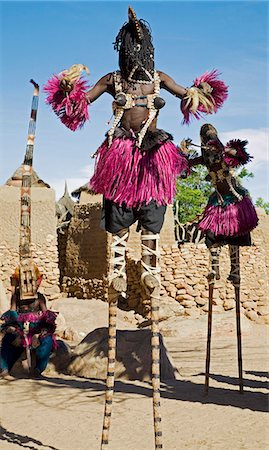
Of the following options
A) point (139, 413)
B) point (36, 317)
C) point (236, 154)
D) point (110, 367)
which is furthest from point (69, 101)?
point (36, 317)

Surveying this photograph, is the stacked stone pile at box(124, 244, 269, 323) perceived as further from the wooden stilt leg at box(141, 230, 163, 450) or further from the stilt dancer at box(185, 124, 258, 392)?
the wooden stilt leg at box(141, 230, 163, 450)

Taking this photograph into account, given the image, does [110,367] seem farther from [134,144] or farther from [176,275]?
[176,275]

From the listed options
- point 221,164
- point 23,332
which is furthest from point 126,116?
point 23,332

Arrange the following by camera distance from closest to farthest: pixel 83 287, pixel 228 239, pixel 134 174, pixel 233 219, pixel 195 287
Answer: pixel 134 174 < pixel 233 219 < pixel 228 239 < pixel 195 287 < pixel 83 287

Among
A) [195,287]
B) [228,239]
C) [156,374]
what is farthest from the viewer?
[195,287]

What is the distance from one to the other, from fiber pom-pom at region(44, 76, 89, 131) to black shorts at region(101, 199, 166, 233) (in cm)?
65

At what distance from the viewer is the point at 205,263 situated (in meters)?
16.2

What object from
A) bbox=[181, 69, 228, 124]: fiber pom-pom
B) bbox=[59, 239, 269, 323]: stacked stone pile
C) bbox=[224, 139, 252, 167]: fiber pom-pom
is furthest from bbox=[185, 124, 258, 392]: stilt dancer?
bbox=[59, 239, 269, 323]: stacked stone pile

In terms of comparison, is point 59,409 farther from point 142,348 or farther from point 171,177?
point 171,177

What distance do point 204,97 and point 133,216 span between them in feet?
3.21

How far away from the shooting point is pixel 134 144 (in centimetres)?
400

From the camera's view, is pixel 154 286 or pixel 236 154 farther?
pixel 236 154

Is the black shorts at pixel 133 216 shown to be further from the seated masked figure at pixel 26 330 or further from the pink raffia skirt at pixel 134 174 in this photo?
the seated masked figure at pixel 26 330

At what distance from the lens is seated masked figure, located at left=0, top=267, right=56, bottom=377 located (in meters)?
7.30
